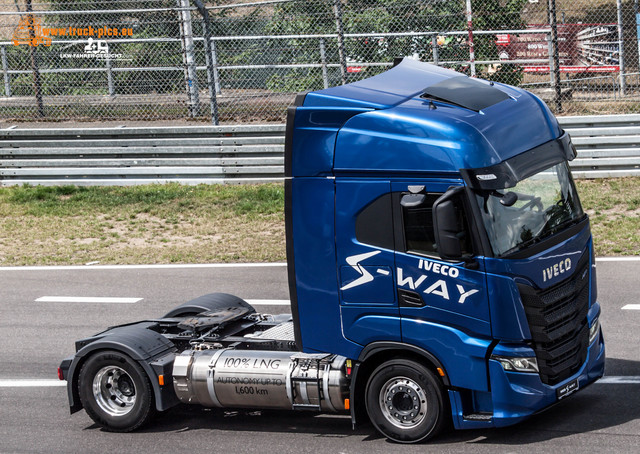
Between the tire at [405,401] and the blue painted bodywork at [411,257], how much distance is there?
0.54 feet

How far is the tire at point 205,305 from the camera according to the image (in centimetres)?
955

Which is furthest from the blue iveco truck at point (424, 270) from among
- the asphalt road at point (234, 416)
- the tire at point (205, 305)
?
the tire at point (205, 305)

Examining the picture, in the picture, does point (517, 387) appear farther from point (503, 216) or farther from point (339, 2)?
point (339, 2)

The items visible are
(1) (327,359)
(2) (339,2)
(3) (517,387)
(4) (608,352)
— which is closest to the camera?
(3) (517,387)

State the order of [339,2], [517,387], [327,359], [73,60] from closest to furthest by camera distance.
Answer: [517,387]
[327,359]
[339,2]
[73,60]

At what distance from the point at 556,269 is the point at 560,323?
43 cm

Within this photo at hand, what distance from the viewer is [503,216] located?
23.5 feet

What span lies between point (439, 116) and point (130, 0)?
12.1 m

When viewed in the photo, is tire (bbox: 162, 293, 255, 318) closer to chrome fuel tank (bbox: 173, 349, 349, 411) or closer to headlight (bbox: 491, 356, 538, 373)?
chrome fuel tank (bbox: 173, 349, 349, 411)

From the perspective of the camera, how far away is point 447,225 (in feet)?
22.7

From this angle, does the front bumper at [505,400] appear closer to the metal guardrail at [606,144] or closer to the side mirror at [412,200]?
the side mirror at [412,200]

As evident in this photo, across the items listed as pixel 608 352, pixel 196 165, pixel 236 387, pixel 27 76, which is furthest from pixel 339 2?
pixel 236 387

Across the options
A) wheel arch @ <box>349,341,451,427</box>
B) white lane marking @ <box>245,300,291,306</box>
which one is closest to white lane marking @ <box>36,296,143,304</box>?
white lane marking @ <box>245,300,291,306</box>

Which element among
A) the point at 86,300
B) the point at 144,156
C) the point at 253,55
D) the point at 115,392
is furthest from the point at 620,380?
the point at 144,156
